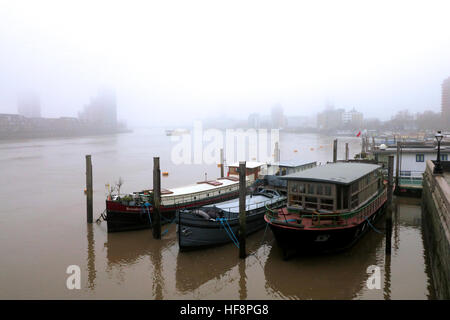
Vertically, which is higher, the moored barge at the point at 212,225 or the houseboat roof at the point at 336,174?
the houseboat roof at the point at 336,174

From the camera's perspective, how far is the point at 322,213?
15258 mm

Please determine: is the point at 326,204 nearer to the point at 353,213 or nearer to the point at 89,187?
the point at 353,213

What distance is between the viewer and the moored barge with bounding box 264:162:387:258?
14555 millimetres

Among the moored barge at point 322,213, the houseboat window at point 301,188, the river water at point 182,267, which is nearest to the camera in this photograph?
the river water at point 182,267

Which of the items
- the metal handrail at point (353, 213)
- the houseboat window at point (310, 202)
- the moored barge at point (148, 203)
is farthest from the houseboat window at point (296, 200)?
the moored barge at point (148, 203)

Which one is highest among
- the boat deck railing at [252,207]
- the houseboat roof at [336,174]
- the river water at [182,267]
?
the houseboat roof at [336,174]

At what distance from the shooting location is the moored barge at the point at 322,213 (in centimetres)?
1455

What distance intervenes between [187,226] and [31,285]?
669 cm

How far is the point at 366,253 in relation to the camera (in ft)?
52.9

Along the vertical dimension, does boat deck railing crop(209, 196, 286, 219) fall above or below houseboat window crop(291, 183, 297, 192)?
below

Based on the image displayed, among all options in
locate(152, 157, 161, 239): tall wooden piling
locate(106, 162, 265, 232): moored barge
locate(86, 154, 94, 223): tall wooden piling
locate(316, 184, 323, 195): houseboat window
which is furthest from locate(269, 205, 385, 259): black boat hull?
locate(86, 154, 94, 223): tall wooden piling

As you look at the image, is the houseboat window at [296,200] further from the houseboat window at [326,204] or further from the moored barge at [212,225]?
the moored barge at [212,225]

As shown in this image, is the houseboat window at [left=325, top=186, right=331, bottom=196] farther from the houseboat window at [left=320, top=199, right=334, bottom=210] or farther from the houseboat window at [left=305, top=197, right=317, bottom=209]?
the houseboat window at [left=305, top=197, right=317, bottom=209]

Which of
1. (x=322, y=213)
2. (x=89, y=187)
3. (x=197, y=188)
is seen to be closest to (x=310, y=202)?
(x=322, y=213)
